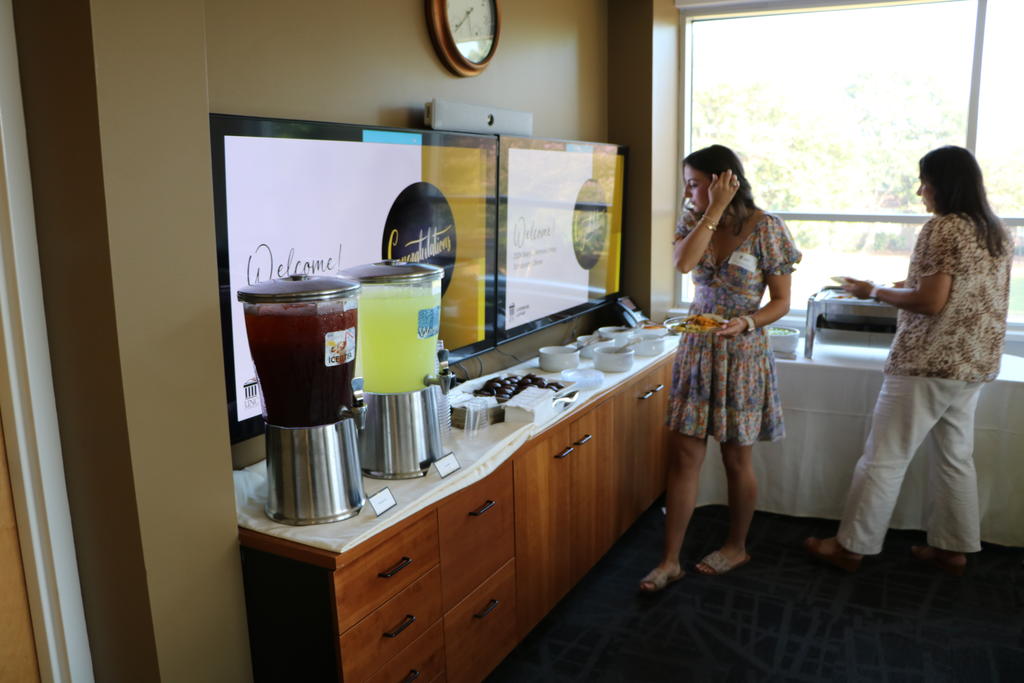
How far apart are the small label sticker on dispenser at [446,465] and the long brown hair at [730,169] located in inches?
48.9

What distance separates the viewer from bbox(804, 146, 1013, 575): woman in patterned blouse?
→ 8.38ft

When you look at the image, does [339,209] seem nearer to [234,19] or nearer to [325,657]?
[234,19]

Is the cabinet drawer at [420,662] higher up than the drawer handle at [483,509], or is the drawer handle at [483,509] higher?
the drawer handle at [483,509]

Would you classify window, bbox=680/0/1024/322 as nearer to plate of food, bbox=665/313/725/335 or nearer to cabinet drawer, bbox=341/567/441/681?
plate of food, bbox=665/313/725/335

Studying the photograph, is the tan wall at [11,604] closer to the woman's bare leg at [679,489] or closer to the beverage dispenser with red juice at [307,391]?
the beverage dispenser with red juice at [307,391]

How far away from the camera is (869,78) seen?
3762 millimetres

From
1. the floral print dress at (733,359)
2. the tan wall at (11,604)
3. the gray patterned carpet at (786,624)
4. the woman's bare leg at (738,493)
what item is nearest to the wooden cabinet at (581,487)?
the gray patterned carpet at (786,624)

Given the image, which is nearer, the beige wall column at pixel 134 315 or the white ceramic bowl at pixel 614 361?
the beige wall column at pixel 134 315

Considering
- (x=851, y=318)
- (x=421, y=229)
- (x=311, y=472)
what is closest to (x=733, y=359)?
(x=851, y=318)

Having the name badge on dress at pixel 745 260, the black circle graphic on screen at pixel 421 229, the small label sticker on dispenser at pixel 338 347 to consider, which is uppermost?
the black circle graphic on screen at pixel 421 229

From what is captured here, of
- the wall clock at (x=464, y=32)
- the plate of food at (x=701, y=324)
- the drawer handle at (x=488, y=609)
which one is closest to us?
the drawer handle at (x=488, y=609)

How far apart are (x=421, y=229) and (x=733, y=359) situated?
1.09m

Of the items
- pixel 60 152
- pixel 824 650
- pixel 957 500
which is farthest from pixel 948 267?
pixel 60 152

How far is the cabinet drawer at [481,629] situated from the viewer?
1950 mm
